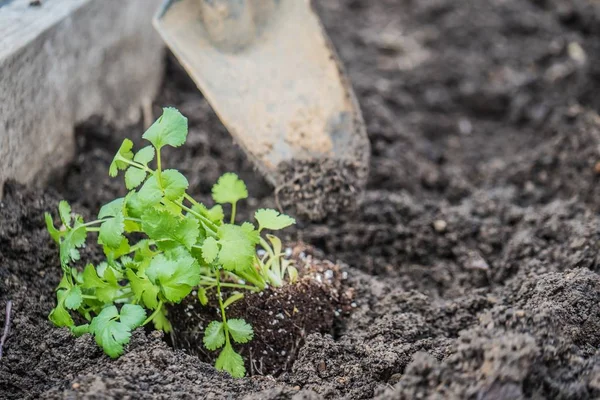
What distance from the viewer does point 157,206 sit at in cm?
164

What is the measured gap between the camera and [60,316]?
167 centimetres

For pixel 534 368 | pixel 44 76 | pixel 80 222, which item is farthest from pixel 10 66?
pixel 534 368

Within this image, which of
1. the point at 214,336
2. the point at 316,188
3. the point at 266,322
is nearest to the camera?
the point at 214,336

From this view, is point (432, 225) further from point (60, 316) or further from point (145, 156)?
point (60, 316)

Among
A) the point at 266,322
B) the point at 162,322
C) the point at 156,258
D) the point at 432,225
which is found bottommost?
the point at 432,225

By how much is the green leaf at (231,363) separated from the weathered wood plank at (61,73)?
0.78 m

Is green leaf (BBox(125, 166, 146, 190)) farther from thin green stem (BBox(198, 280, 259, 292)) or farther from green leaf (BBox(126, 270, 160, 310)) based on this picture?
thin green stem (BBox(198, 280, 259, 292))

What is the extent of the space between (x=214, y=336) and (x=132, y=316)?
0.20m

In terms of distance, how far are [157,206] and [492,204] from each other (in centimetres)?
136

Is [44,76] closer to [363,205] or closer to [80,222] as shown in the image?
[80,222]

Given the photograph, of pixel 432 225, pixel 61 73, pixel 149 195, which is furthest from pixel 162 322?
pixel 432 225

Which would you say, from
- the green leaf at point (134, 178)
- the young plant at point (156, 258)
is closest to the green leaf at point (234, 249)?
the young plant at point (156, 258)

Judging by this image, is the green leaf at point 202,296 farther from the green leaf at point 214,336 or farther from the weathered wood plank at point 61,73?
the weathered wood plank at point 61,73

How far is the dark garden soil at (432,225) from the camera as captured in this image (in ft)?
4.84
